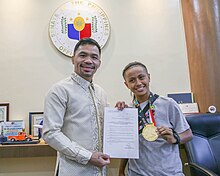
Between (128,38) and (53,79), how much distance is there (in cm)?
85

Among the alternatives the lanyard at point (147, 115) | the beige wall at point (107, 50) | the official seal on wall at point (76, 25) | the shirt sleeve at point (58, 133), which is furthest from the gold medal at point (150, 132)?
the official seal on wall at point (76, 25)

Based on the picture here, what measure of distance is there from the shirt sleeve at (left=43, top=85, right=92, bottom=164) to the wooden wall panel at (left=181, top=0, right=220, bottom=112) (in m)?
1.38

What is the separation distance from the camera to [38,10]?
203 cm

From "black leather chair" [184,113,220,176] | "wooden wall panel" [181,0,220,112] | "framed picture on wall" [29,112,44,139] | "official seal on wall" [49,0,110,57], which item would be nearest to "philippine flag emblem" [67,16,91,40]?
A: "official seal on wall" [49,0,110,57]

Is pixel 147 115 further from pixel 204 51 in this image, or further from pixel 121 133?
pixel 204 51

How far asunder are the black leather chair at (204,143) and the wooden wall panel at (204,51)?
0.29m

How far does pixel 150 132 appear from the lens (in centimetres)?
107

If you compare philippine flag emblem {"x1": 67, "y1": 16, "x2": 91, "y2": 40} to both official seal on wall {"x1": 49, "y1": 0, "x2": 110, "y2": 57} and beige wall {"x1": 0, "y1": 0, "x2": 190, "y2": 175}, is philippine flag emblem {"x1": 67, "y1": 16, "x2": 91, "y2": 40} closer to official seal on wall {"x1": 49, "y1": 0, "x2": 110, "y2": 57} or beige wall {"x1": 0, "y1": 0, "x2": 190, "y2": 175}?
official seal on wall {"x1": 49, "y1": 0, "x2": 110, "y2": 57}

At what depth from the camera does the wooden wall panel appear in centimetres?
186

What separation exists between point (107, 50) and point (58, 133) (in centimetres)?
123

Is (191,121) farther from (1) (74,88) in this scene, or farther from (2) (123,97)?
(1) (74,88)

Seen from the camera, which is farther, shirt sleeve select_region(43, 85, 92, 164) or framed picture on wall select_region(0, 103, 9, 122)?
framed picture on wall select_region(0, 103, 9, 122)

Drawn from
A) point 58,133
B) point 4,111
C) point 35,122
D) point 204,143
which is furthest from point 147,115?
point 4,111

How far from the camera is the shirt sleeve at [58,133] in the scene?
940mm
